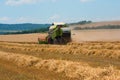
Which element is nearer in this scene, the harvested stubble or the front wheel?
the harvested stubble

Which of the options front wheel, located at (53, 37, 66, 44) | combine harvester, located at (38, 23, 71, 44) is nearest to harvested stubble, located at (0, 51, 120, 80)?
combine harvester, located at (38, 23, 71, 44)

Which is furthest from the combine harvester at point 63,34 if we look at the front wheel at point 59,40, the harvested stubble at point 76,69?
the harvested stubble at point 76,69

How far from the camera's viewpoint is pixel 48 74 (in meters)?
17.5

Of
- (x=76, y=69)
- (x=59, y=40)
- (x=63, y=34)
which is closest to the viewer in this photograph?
(x=76, y=69)

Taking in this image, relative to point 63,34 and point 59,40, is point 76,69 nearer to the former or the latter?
point 63,34

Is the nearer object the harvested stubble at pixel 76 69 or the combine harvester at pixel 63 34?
the harvested stubble at pixel 76 69

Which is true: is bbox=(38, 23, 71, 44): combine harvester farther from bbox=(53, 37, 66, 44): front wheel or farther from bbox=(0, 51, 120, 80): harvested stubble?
bbox=(0, 51, 120, 80): harvested stubble

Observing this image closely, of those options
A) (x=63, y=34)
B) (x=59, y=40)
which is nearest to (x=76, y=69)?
(x=63, y=34)

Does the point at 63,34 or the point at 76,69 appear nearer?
the point at 76,69

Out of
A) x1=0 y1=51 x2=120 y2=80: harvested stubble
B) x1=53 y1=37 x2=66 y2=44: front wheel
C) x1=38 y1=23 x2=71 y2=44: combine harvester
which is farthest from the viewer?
x1=53 y1=37 x2=66 y2=44: front wheel

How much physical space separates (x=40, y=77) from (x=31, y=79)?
79cm

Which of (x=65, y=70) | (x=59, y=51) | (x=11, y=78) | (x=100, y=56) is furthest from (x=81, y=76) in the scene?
(x=59, y=51)

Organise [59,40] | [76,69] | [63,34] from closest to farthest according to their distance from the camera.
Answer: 1. [76,69]
2. [63,34]
3. [59,40]

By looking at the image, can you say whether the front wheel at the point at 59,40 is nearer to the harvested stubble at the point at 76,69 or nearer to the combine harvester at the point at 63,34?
the combine harvester at the point at 63,34
